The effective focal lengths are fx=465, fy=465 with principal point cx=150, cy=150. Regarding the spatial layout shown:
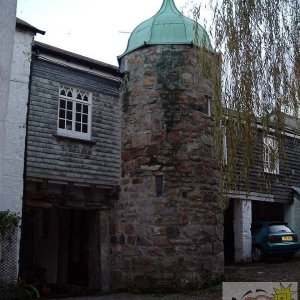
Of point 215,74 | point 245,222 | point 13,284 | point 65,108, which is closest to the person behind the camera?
point 215,74

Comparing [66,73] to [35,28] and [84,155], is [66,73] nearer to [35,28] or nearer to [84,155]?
[35,28]

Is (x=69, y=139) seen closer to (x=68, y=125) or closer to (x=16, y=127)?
(x=68, y=125)

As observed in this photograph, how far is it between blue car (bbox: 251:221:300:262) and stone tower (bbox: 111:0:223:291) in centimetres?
524

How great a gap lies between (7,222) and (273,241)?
32.6ft

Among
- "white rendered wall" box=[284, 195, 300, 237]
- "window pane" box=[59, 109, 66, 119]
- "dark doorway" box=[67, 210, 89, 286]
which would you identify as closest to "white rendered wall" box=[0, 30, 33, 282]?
"window pane" box=[59, 109, 66, 119]

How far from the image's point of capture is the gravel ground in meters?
10.2

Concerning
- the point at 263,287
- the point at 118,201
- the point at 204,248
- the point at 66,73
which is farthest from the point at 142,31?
the point at 263,287

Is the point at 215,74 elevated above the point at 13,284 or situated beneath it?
elevated above

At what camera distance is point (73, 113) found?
11.7m

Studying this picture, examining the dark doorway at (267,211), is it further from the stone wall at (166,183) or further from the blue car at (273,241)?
the stone wall at (166,183)

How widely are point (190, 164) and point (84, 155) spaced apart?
2.66 metres

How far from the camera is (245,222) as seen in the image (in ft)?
56.0

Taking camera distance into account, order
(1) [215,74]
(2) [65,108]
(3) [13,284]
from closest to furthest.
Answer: (1) [215,74]
(3) [13,284]
(2) [65,108]

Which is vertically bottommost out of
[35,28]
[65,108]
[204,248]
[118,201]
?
[204,248]
